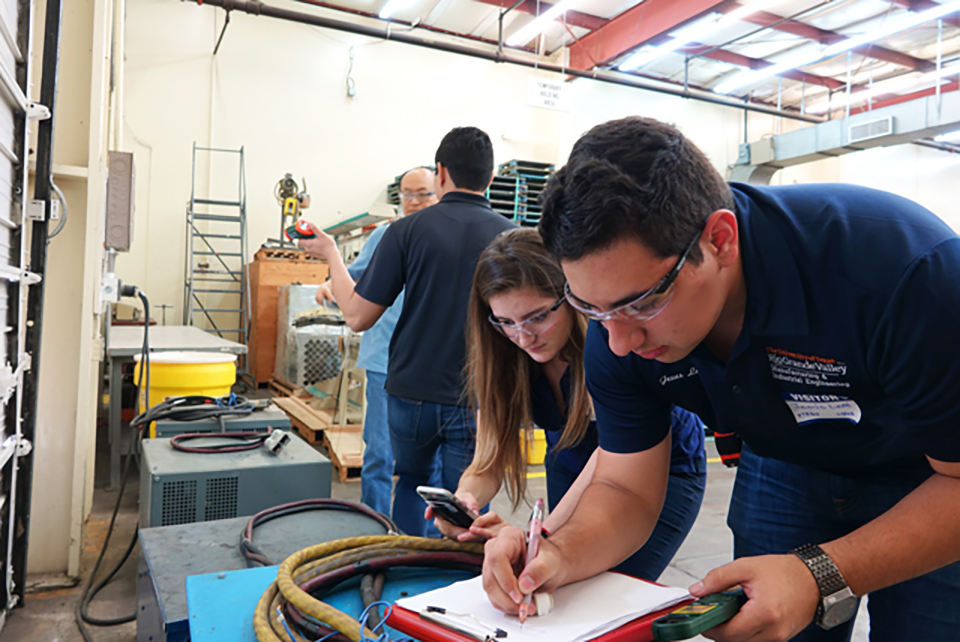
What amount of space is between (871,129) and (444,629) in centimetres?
693

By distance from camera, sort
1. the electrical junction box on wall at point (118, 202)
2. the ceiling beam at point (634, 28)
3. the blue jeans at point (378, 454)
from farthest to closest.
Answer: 1. the ceiling beam at point (634, 28)
2. the electrical junction box on wall at point (118, 202)
3. the blue jeans at point (378, 454)

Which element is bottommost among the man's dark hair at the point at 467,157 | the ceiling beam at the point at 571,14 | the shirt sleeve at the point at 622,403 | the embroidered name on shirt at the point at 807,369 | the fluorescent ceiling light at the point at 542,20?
the shirt sleeve at the point at 622,403

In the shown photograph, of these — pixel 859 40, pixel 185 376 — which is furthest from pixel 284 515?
pixel 859 40

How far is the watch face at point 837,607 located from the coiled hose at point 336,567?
0.48 m

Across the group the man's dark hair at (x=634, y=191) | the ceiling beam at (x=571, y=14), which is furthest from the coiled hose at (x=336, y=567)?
the ceiling beam at (x=571, y=14)

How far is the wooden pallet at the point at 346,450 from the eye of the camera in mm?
3699

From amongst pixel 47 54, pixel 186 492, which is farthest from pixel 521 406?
pixel 47 54

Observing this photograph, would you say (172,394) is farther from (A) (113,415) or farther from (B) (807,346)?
(B) (807,346)

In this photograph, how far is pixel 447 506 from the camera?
3.49 feet

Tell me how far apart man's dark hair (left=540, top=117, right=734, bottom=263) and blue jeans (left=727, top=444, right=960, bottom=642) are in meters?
0.57

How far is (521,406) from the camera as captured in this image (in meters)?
1.47

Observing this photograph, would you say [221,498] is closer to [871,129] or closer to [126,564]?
[126,564]

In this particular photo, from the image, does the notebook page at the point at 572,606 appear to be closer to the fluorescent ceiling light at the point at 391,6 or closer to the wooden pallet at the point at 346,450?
the wooden pallet at the point at 346,450

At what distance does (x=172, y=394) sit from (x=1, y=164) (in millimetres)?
1477
